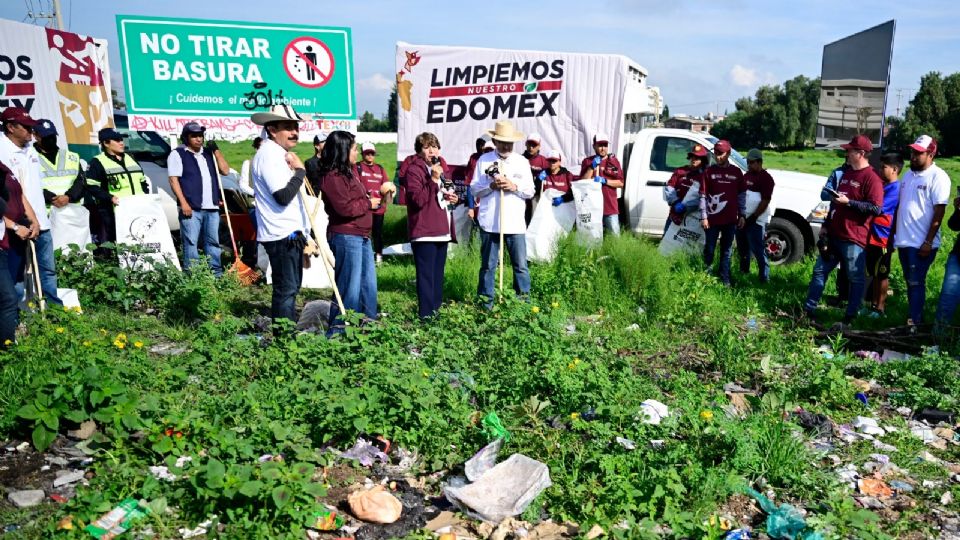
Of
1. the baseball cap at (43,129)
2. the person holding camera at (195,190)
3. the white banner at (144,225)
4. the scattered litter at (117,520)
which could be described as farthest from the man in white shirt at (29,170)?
the scattered litter at (117,520)

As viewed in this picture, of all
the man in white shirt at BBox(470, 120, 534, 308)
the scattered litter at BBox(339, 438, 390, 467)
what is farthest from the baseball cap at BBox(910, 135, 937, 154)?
the scattered litter at BBox(339, 438, 390, 467)

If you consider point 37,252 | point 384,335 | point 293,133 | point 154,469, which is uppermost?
point 293,133

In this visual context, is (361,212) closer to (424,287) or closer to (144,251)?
(424,287)

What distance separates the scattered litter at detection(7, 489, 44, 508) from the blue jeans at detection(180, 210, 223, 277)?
438cm

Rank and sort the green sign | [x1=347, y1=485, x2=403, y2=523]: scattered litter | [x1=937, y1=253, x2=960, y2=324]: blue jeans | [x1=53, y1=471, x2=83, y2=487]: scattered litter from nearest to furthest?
[x1=347, y1=485, x2=403, y2=523]: scattered litter → [x1=53, y1=471, x2=83, y2=487]: scattered litter → [x1=937, y1=253, x2=960, y2=324]: blue jeans → the green sign

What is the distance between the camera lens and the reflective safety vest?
21.8 feet

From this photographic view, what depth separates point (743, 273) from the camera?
823 centimetres

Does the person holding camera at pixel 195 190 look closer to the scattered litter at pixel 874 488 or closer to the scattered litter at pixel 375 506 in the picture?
the scattered litter at pixel 375 506

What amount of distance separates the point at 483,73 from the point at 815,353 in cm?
695

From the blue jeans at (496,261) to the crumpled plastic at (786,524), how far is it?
3589mm

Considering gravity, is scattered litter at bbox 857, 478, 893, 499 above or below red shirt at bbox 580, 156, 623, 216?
below

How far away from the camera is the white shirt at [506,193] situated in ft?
21.4

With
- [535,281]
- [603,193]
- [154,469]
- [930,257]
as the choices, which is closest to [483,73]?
[603,193]

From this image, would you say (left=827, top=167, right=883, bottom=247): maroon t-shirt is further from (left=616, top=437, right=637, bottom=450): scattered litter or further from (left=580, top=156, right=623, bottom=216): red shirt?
(left=616, top=437, right=637, bottom=450): scattered litter
